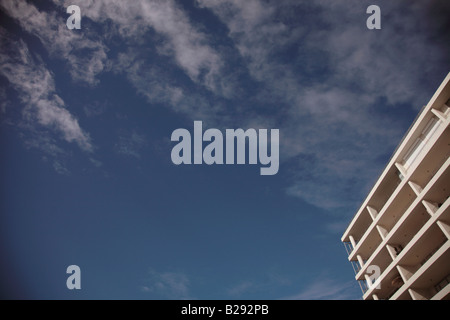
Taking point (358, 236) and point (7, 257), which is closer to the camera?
point (358, 236)

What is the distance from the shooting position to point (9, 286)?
11519cm

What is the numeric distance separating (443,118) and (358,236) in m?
16.0

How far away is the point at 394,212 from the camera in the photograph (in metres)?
19.6

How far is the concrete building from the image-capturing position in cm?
1482

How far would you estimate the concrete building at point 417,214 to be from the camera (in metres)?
14.8

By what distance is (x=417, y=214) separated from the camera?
1694cm

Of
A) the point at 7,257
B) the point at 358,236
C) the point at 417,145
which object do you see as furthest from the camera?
the point at 7,257

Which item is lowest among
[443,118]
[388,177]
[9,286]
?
[9,286]
